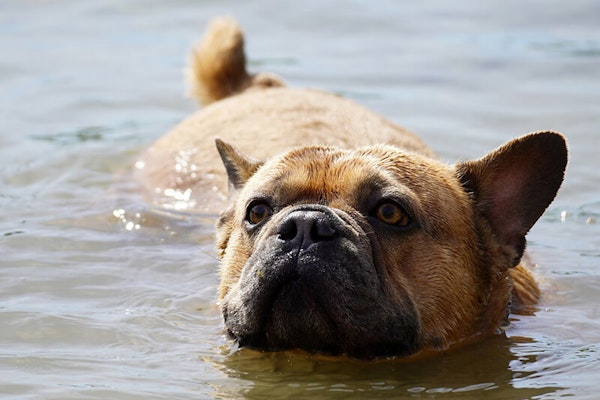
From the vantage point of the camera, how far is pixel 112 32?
16297mm

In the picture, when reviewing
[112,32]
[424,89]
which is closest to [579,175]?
[424,89]

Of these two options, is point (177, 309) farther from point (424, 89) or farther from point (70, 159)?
point (424, 89)

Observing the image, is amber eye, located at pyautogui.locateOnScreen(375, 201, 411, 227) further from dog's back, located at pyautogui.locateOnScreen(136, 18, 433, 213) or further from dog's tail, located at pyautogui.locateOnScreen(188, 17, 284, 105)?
dog's tail, located at pyautogui.locateOnScreen(188, 17, 284, 105)

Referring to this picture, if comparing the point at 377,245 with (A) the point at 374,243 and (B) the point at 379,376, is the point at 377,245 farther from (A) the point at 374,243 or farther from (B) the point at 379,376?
(B) the point at 379,376

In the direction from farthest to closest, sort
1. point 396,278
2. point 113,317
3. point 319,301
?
point 113,317
point 396,278
point 319,301

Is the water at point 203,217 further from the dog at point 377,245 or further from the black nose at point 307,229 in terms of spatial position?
the black nose at point 307,229

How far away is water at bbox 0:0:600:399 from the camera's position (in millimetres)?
6395

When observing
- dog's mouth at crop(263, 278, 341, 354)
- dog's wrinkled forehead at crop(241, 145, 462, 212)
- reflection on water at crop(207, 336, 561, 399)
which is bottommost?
reflection on water at crop(207, 336, 561, 399)

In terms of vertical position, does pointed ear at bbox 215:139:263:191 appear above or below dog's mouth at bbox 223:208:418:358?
above

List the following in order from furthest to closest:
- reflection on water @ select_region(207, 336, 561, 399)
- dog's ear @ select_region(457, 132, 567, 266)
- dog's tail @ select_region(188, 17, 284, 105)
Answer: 1. dog's tail @ select_region(188, 17, 284, 105)
2. dog's ear @ select_region(457, 132, 567, 266)
3. reflection on water @ select_region(207, 336, 561, 399)

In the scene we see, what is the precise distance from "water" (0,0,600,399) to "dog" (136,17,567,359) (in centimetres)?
24

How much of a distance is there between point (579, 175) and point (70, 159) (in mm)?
4579

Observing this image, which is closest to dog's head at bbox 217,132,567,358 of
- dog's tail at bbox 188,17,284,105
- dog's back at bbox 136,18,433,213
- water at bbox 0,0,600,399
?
water at bbox 0,0,600,399

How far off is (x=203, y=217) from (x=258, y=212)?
2.37 metres
